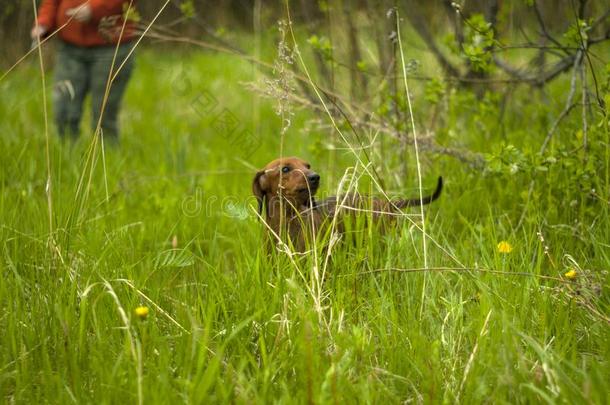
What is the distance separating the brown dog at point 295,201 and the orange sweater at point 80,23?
8.54 ft

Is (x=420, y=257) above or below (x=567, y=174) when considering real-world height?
below

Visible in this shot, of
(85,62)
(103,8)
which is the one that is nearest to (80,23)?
(103,8)

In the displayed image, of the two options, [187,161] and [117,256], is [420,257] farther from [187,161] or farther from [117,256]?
[187,161]

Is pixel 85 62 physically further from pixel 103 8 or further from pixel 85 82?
pixel 103 8

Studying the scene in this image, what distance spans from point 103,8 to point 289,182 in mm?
3191

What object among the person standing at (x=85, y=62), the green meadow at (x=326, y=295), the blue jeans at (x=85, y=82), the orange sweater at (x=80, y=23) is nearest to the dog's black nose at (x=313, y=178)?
the green meadow at (x=326, y=295)

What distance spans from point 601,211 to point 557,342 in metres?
0.99

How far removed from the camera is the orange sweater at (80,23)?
545 cm

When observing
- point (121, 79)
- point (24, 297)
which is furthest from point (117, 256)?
point (121, 79)

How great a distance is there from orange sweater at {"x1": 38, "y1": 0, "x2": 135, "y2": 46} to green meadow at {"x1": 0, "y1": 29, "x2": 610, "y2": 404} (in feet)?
4.71

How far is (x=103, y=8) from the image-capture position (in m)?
5.58

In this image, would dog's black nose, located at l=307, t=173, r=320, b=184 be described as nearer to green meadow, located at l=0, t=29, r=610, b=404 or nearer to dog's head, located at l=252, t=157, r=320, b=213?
dog's head, located at l=252, t=157, r=320, b=213

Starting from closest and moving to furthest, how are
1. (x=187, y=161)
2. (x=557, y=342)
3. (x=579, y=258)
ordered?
(x=557, y=342), (x=579, y=258), (x=187, y=161)

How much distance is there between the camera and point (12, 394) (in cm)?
233
